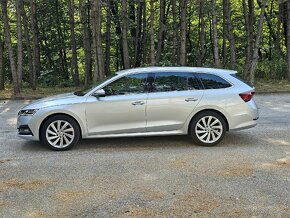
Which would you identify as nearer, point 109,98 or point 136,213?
point 136,213

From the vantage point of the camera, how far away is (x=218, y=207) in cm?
425

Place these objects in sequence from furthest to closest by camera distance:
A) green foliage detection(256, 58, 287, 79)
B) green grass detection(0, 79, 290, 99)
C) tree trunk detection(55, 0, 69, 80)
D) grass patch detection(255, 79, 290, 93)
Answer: tree trunk detection(55, 0, 69, 80) < green foliage detection(256, 58, 287, 79) < grass patch detection(255, 79, 290, 93) < green grass detection(0, 79, 290, 99)

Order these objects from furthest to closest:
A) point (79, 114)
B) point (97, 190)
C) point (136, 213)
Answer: point (79, 114) → point (97, 190) → point (136, 213)

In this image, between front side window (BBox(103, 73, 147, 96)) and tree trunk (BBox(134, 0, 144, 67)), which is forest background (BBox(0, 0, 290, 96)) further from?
front side window (BBox(103, 73, 147, 96))

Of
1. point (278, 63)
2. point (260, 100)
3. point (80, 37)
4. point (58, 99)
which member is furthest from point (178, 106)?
point (80, 37)

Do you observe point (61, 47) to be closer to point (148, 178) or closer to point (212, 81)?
point (212, 81)

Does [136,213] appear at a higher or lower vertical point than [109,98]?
lower

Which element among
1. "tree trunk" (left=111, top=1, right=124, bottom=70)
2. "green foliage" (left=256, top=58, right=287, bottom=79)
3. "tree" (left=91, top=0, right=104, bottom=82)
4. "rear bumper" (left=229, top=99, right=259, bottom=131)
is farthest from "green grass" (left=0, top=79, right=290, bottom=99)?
"rear bumper" (left=229, top=99, right=259, bottom=131)

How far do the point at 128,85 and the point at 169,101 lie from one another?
82 centimetres

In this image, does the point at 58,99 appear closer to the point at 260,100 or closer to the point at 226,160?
the point at 226,160

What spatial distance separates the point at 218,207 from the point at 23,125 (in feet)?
13.4

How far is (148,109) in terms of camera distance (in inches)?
271

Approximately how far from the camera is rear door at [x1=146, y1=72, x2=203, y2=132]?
22.7 feet

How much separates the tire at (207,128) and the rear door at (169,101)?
228 millimetres
